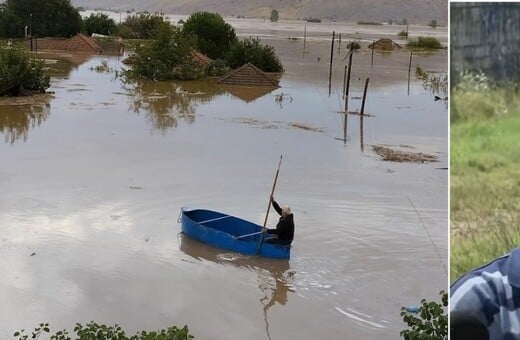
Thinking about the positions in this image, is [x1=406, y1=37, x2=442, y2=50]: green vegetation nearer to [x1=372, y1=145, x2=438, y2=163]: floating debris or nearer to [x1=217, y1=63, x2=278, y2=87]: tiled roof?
[x1=217, y1=63, x2=278, y2=87]: tiled roof

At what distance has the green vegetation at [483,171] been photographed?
1.07m

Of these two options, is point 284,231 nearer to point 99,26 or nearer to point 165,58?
point 165,58

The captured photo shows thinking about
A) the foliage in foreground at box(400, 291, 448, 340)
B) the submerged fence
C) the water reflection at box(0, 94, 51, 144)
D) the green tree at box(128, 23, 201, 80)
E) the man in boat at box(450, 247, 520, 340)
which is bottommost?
the foliage in foreground at box(400, 291, 448, 340)

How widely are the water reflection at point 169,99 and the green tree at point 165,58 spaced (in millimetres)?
560

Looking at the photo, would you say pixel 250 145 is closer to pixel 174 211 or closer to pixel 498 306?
pixel 174 211

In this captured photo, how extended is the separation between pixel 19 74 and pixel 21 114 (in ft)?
10.0

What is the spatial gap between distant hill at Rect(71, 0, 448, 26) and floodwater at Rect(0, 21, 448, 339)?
12194 cm

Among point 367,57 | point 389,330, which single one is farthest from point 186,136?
point 367,57

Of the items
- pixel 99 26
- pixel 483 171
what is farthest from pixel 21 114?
pixel 99 26

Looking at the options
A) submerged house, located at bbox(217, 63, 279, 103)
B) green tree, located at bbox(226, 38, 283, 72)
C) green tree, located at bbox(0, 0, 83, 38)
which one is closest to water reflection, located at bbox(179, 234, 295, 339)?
submerged house, located at bbox(217, 63, 279, 103)

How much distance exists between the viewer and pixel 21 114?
62.2ft

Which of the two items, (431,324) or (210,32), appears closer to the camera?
(431,324)

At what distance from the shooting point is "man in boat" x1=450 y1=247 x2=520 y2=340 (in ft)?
3.57

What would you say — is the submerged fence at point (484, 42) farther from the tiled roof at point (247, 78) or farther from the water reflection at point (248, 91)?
the tiled roof at point (247, 78)
